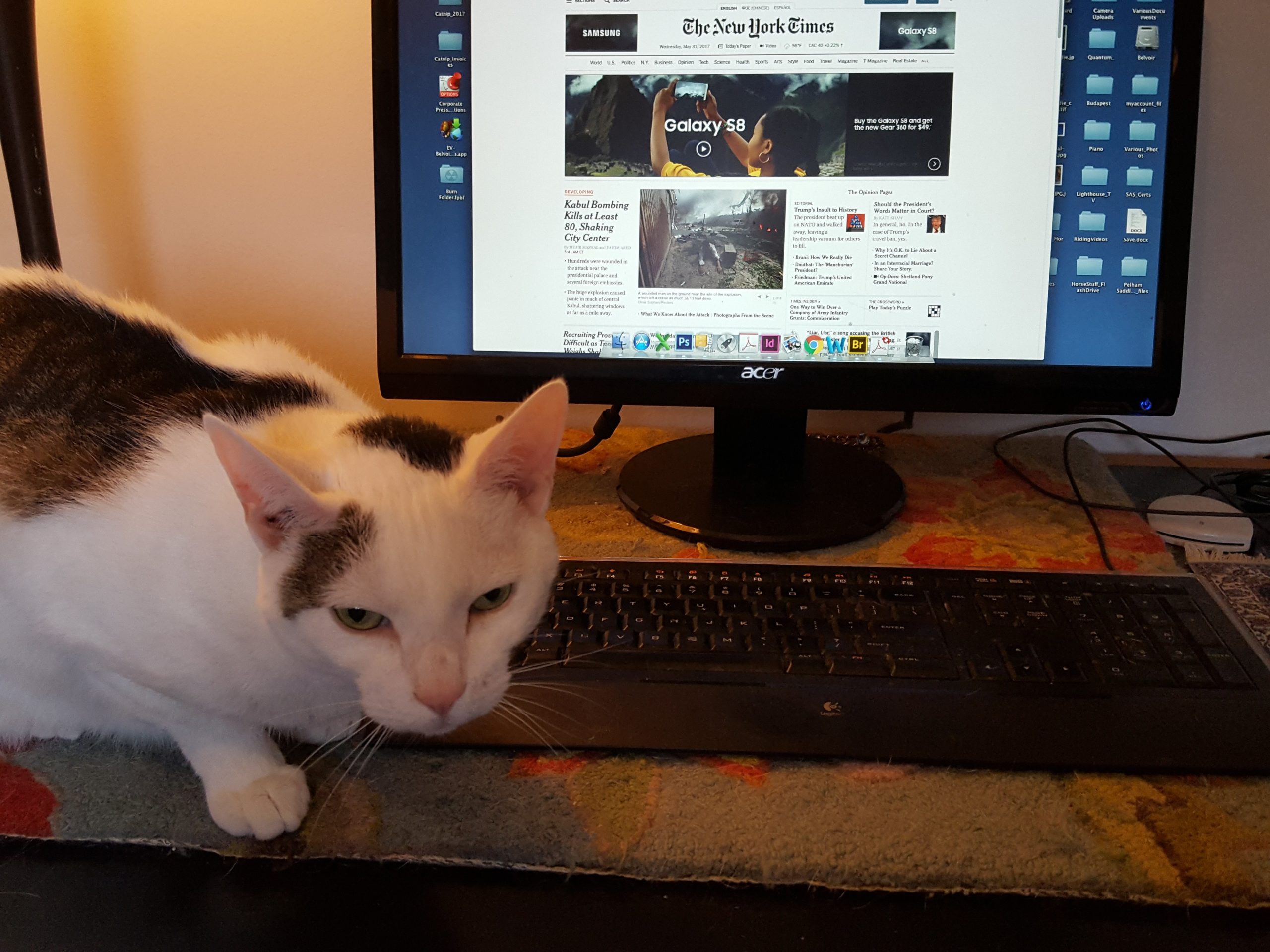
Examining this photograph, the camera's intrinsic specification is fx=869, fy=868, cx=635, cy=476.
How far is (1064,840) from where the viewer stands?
0.48 metres

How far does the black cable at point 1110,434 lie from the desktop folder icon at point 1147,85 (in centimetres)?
39

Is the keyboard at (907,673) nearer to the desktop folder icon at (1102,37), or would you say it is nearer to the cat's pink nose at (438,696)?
the cat's pink nose at (438,696)

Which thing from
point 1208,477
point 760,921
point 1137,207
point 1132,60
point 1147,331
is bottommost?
point 760,921

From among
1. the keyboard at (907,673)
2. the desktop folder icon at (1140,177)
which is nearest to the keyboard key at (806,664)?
the keyboard at (907,673)

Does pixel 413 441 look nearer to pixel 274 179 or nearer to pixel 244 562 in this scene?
pixel 244 562

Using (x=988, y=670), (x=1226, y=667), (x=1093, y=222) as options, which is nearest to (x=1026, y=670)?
(x=988, y=670)

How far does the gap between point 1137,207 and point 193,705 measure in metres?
0.88

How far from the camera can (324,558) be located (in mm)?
494

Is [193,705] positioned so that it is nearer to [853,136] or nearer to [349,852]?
[349,852]

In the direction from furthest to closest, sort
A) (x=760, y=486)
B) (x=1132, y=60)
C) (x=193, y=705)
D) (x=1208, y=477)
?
(x=1208, y=477), (x=760, y=486), (x=1132, y=60), (x=193, y=705)

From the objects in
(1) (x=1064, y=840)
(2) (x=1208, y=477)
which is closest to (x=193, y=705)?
(1) (x=1064, y=840)

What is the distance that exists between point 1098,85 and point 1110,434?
495 millimetres

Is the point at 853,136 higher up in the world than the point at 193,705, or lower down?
higher up

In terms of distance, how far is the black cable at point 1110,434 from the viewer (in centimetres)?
89
